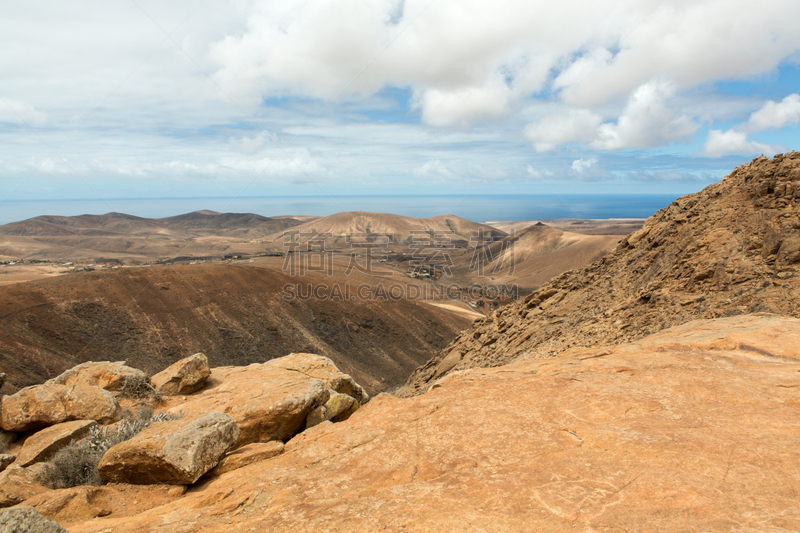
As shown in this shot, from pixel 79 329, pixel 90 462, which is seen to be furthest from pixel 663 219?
pixel 79 329

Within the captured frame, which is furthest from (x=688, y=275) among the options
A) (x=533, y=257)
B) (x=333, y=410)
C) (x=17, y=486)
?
(x=533, y=257)

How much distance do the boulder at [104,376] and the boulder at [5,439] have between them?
95.1 inches

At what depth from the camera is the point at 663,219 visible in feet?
48.3

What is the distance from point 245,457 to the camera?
5.64m

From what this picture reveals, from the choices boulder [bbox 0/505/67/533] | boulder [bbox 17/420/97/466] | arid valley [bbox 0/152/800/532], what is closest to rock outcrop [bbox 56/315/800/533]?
arid valley [bbox 0/152/800/532]

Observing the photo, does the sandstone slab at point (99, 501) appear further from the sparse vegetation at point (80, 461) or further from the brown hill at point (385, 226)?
the brown hill at point (385, 226)

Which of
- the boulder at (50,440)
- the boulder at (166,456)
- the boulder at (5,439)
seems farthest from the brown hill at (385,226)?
the boulder at (166,456)

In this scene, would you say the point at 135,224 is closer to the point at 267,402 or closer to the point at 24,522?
the point at 267,402

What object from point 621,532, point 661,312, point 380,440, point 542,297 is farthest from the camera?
point 542,297

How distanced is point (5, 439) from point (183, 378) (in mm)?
3925

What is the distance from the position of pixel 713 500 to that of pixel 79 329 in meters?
34.2

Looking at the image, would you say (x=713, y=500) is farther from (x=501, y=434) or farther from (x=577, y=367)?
(x=577, y=367)

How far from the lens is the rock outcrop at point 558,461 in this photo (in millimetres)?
3678

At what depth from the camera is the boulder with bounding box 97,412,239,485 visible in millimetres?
5016
